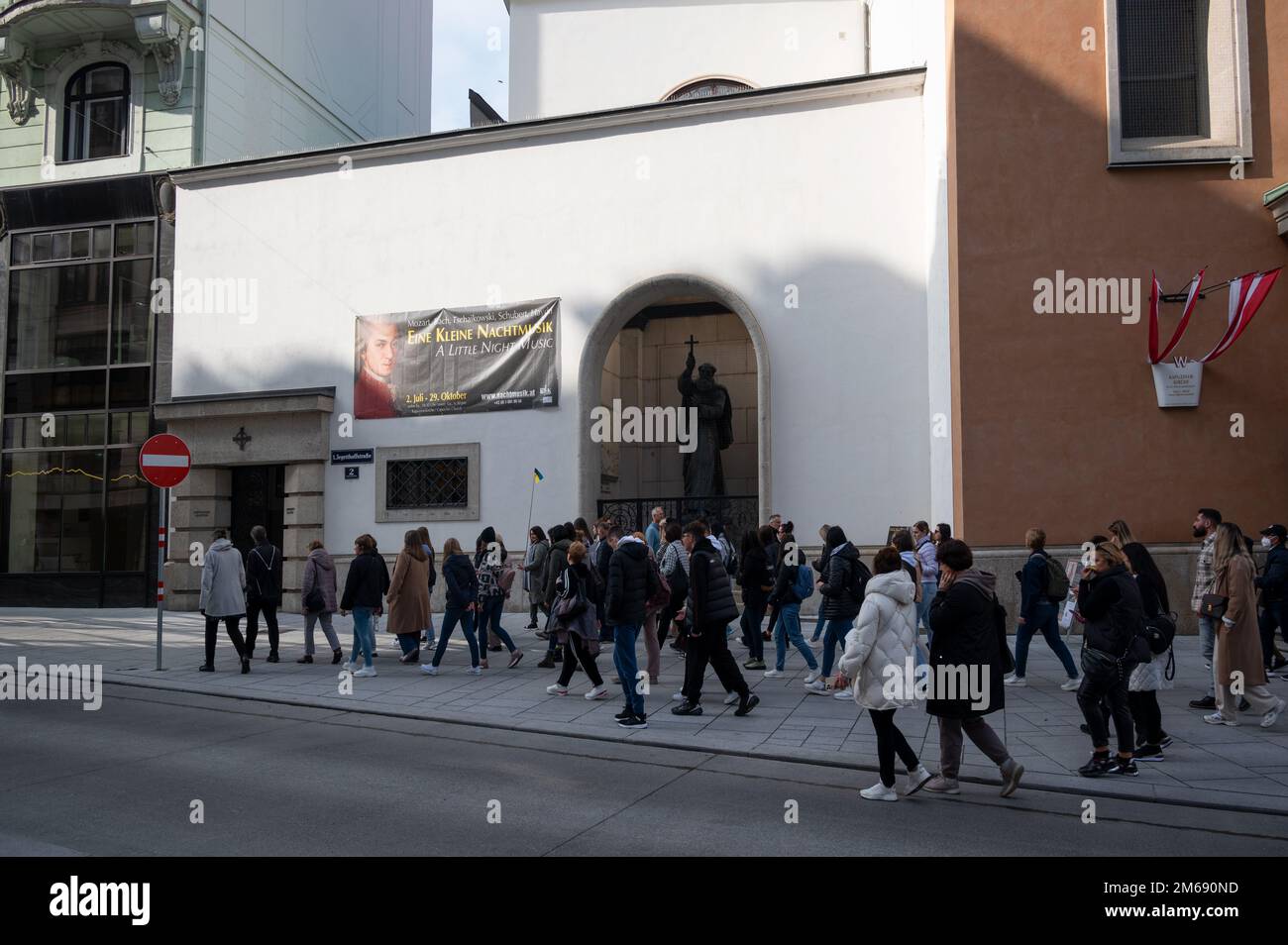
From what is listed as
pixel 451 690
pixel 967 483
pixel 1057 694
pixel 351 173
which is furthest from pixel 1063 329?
pixel 351 173

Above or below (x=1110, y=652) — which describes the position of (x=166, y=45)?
above

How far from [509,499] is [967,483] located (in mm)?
8191

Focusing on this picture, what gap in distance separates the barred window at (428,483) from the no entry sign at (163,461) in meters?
6.20

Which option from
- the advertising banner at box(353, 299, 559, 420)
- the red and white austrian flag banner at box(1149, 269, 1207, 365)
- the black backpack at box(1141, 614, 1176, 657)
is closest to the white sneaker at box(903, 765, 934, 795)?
the black backpack at box(1141, 614, 1176, 657)

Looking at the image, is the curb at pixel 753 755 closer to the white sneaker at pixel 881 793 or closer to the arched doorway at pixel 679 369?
the white sneaker at pixel 881 793

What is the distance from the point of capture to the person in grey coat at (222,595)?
41.0ft

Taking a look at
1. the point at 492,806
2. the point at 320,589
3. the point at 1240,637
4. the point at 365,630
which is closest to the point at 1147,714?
the point at 1240,637

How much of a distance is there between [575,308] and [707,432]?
3.57m

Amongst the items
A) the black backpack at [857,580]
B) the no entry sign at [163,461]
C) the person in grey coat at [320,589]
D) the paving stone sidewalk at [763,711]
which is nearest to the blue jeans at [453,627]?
the paving stone sidewalk at [763,711]

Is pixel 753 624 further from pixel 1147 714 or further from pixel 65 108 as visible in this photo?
pixel 65 108

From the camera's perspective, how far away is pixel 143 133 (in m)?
21.8

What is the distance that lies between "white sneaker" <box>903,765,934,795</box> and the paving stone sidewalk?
1.76ft

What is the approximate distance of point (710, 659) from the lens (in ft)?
31.9
